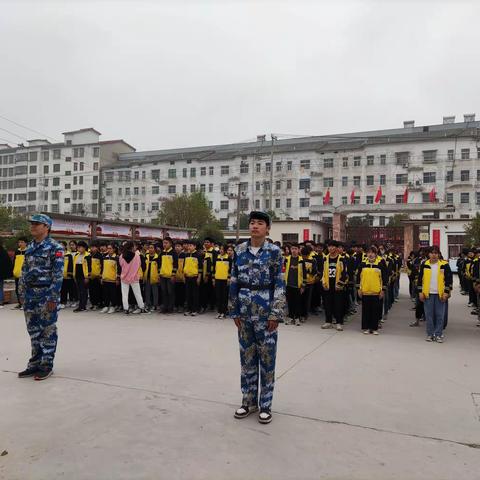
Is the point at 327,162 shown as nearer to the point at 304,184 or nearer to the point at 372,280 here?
the point at 304,184

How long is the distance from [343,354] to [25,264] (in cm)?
434

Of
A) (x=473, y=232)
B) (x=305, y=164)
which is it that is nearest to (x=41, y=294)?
(x=473, y=232)

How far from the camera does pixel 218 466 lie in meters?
2.92

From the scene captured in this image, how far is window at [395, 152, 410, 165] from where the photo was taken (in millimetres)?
56284

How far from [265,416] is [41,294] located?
9.45 feet

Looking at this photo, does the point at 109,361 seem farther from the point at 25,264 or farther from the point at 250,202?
the point at 250,202

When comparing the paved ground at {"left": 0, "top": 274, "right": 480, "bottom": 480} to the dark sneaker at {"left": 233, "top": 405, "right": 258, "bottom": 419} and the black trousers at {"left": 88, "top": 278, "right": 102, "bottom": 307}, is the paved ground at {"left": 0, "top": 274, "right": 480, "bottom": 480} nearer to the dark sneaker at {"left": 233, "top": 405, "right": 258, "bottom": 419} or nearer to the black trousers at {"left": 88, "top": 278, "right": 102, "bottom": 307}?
the dark sneaker at {"left": 233, "top": 405, "right": 258, "bottom": 419}

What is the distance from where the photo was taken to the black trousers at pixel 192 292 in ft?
32.1

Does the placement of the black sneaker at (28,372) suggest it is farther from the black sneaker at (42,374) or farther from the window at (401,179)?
the window at (401,179)

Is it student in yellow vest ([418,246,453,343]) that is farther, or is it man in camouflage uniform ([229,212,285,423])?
student in yellow vest ([418,246,453,343])

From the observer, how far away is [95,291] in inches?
409

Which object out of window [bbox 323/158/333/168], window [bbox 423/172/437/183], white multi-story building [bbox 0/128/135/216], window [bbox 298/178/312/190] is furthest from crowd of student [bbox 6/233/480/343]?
white multi-story building [bbox 0/128/135/216]

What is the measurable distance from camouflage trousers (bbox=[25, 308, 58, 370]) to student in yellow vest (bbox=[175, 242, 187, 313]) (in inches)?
198

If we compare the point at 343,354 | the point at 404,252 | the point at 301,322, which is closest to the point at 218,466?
the point at 343,354
